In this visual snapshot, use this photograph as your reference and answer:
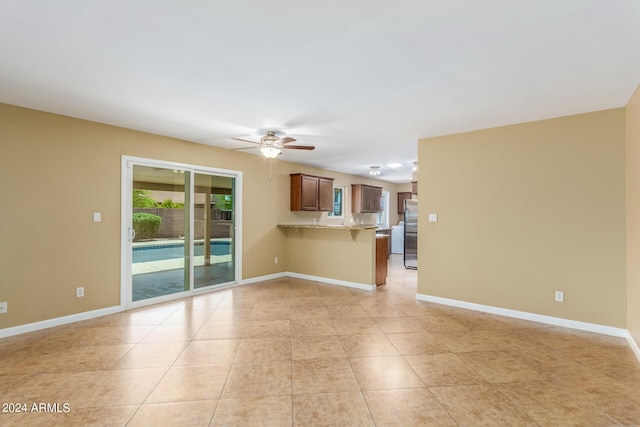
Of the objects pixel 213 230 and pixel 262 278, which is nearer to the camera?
pixel 213 230

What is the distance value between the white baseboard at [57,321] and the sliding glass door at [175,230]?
28 centimetres

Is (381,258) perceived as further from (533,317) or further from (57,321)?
(57,321)

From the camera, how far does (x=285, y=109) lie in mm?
3486

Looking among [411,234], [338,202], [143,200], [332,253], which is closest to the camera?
[143,200]

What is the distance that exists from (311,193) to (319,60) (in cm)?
466

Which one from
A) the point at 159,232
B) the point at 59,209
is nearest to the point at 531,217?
the point at 159,232

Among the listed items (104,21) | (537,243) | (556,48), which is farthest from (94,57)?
(537,243)

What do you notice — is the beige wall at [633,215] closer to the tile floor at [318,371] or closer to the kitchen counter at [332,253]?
the tile floor at [318,371]

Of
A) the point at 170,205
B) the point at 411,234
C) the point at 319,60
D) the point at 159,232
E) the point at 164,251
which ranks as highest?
the point at 319,60

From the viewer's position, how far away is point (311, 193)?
700 centimetres

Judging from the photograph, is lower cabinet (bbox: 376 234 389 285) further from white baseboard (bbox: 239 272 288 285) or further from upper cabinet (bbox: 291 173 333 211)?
white baseboard (bbox: 239 272 288 285)

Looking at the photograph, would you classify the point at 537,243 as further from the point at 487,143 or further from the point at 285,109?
the point at 285,109

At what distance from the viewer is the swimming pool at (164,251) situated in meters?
4.52

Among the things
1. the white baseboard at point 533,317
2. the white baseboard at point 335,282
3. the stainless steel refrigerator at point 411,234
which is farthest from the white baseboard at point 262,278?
the stainless steel refrigerator at point 411,234
